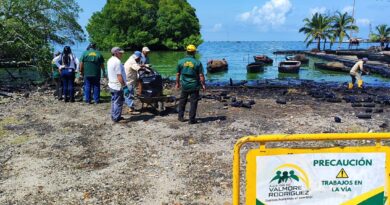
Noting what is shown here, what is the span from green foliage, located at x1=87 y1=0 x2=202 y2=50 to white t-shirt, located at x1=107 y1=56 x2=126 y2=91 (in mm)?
73126

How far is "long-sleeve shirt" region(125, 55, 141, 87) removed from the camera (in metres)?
10.8

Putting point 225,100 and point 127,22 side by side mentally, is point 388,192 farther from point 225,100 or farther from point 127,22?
point 127,22

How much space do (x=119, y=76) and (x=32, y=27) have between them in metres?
14.1

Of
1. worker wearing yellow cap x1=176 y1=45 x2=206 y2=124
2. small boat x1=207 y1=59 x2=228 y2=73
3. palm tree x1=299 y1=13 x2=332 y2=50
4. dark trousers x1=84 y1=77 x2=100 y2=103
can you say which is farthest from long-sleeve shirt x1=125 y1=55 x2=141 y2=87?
palm tree x1=299 y1=13 x2=332 y2=50

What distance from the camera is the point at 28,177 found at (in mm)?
6449

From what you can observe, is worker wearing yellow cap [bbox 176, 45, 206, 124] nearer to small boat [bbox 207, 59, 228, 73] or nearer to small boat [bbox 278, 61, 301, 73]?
small boat [bbox 207, 59, 228, 73]

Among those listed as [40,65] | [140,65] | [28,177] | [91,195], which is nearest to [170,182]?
[91,195]

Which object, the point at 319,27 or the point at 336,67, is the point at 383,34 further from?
the point at 336,67

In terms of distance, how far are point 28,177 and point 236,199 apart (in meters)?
4.08

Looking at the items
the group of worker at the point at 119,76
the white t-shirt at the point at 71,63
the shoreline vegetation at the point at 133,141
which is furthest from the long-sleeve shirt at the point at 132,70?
the white t-shirt at the point at 71,63

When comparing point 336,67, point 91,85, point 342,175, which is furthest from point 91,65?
point 336,67

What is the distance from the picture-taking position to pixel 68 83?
42.8 ft

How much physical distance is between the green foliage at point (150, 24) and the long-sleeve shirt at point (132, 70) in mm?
71857

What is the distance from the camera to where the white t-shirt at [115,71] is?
9469 mm
